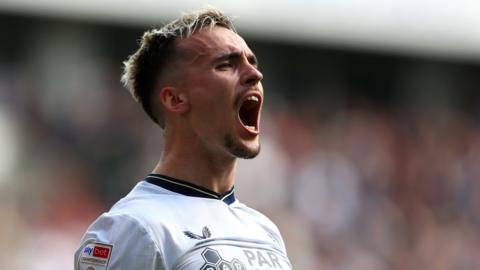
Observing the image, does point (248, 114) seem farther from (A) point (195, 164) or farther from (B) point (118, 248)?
(B) point (118, 248)

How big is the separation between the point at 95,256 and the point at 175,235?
0.81ft

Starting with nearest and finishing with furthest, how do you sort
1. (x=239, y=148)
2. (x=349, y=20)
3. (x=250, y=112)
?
(x=239, y=148), (x=250, y=112), (x=349, y=20)

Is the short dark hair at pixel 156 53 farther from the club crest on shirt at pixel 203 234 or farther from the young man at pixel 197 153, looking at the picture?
the club crest on shirt at pixel 203 234

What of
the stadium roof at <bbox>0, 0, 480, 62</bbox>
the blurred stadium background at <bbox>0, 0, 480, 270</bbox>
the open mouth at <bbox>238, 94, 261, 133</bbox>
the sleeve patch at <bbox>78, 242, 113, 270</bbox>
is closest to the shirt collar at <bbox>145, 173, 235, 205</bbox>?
the open mouth at <bbox>238, 94, 261, 133</bbox>

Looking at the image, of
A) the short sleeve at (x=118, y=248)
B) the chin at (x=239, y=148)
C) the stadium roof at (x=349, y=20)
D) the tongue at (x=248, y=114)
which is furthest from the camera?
the stadium roof at (x=349, y=20)

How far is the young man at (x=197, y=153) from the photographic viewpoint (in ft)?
10.4

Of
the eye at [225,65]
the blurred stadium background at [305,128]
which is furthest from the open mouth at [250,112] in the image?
the blurred stadium background at [305,128]

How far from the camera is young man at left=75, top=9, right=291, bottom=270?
3156 millimetres

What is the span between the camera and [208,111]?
345 centimetres

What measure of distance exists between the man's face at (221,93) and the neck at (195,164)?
0.03 m

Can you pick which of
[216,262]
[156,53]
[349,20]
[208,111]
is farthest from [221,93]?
[349,20]

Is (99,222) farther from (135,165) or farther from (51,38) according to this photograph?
(51,38)

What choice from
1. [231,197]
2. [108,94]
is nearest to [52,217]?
[108,94]

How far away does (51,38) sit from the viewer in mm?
9555
